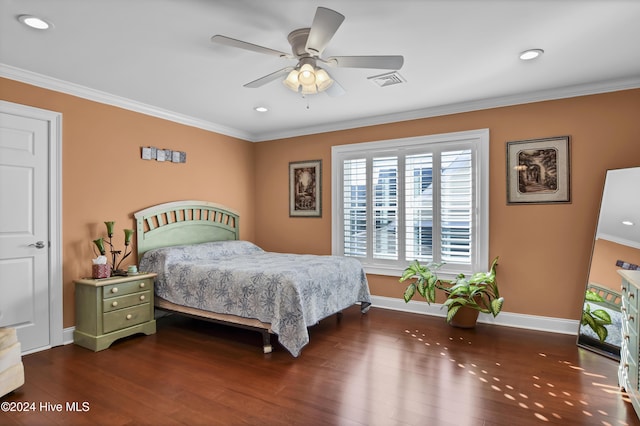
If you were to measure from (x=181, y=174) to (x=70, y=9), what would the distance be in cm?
259

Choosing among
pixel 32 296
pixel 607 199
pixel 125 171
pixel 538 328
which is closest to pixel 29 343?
pixel 32 296

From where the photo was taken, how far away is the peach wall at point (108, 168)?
346 cm

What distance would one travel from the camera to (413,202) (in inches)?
178

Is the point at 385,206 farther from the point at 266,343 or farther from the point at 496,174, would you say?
the point at 266,343

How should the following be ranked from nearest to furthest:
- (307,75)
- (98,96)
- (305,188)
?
(307,75) → (98,96) → (305,188)

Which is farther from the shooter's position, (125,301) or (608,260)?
(125,301)

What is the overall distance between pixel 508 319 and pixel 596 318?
855 mm

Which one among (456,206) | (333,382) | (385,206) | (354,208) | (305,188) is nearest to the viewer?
(333,382)

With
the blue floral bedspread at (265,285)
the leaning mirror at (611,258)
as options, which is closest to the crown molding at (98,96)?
the blue floral bedspread at (265,285)

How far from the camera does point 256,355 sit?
3.17 metres

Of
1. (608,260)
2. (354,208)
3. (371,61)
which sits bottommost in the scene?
(608,260)

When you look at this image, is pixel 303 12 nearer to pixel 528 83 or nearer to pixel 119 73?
pixel 119 73

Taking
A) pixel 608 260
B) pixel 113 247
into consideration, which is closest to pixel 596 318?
pixel 608 260

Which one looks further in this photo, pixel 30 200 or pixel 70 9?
pixel 30 200
